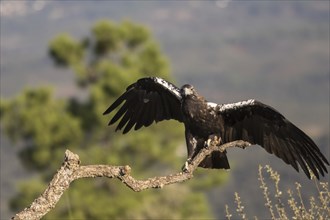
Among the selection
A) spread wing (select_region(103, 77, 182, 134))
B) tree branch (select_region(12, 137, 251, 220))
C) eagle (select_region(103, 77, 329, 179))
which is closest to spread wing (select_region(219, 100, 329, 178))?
eagle (select_region(103, 77, 329, 179))

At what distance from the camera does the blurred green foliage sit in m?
30.4

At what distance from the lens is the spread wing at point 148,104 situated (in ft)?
31.6

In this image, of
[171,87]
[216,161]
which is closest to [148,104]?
[171,87]

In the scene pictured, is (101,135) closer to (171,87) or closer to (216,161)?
(171,87)

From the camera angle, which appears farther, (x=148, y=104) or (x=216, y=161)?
(x=148, y=104)

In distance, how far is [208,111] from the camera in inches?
338

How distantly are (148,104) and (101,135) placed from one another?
2357cm

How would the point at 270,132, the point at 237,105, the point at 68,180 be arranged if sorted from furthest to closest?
the point at 270,132 < the point at 237,105 < the point at 68,180

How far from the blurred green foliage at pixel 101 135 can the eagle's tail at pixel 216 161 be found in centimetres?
2048

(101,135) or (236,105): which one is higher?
(101,135)

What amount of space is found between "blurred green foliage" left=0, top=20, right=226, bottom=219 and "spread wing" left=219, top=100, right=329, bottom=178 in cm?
2066

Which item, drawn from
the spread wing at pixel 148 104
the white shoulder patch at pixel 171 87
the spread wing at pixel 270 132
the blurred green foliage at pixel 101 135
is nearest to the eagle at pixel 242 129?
the spread wing at pixel 270 132

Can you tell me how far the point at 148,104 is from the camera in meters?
9.96

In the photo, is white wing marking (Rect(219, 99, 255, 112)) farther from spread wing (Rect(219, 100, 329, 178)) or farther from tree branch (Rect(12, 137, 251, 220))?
tree branch (Rect(12, 137, 251, 220))
